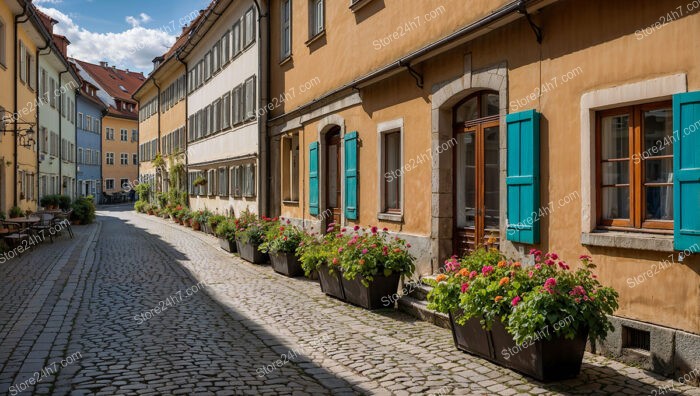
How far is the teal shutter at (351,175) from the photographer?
1192 centimetres

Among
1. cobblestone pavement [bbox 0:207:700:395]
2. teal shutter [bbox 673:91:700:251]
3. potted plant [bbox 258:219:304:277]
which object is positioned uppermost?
teal shutter [bbox 673:91:700:251]

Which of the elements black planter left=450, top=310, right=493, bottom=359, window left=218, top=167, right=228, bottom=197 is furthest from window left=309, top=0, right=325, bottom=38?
window left=218, top=167, right=228, bottom=197

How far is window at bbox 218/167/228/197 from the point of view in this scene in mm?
23953

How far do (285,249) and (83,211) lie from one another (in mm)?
20773

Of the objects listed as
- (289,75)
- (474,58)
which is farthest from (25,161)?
(474,58)

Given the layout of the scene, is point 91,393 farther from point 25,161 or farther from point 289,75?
point 25,161

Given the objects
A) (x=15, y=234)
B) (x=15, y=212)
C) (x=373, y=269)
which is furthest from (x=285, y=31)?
(x=15, y=212)

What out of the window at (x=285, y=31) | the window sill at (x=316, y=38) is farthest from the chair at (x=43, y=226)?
the window sill at (x=316, y=38)

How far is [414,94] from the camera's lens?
9961 millimetres

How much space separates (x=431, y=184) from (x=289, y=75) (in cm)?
827

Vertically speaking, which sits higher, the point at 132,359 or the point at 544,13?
the point at 544,13

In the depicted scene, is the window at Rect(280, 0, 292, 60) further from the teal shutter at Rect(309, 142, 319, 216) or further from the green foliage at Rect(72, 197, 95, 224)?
the green foliage at Rect(72, 197, 95, 224)

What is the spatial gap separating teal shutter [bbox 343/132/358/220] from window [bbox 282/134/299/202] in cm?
442

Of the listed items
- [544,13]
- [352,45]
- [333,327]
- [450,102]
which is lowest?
[333,327]
